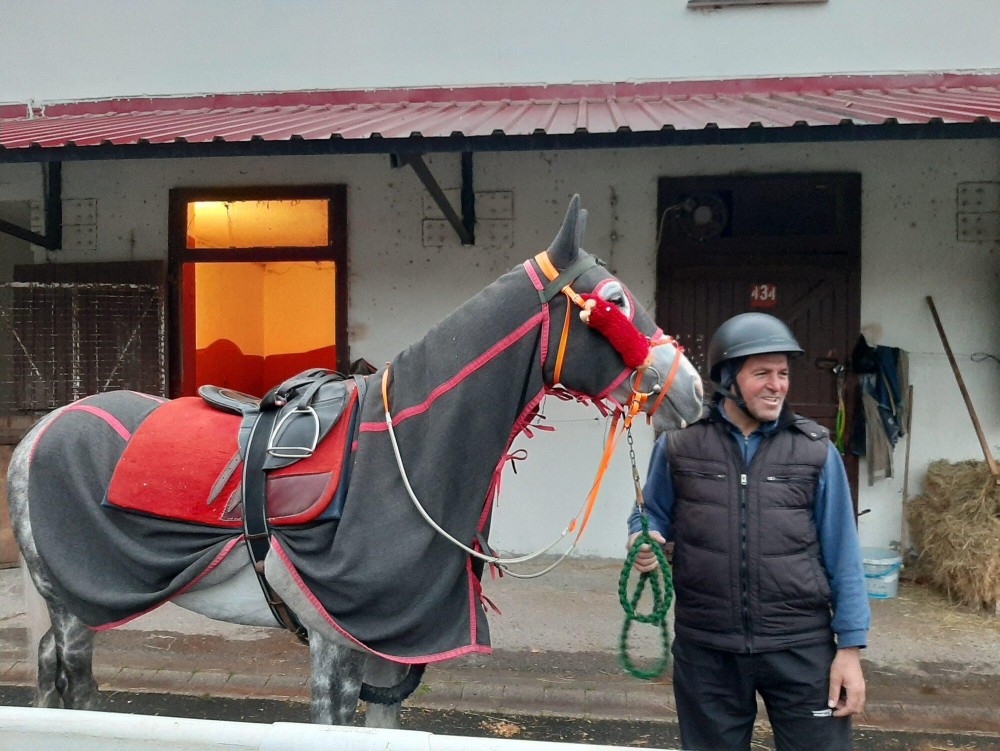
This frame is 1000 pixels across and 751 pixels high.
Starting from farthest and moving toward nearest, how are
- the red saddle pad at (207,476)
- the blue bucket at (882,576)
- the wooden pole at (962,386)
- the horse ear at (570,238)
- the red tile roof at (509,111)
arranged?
the wooden pole at (962,386), the blue bucket at (882,576), the red tile roof at (509,111), the red saddle pad at (207,476), the horse ear at (570,238)

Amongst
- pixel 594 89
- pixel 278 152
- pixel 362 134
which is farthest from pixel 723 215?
pixel 278 152

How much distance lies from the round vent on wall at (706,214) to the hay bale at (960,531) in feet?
8.07

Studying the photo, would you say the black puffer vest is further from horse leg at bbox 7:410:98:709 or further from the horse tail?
the horse tail

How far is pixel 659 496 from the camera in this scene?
2361 millimetres

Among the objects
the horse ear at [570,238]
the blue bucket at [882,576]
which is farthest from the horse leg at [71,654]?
the blue bucket at [882,576]

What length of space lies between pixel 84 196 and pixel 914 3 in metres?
7.14

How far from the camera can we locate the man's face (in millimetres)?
2099

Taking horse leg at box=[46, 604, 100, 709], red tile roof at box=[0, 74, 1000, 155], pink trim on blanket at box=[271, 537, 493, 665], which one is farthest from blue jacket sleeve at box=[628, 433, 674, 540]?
red tile roof at box=[0, 74, 1000, 155]

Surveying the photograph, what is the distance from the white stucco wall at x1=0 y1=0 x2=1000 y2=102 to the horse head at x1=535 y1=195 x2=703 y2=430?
468 centimetres

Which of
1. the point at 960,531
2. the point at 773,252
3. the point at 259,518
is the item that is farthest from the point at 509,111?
the point at 960,531

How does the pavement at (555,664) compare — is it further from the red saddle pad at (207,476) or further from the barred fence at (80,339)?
the red saddle pad at (207,476)

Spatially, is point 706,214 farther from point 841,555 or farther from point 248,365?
point 248,365

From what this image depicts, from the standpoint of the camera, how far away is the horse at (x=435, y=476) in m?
2.08

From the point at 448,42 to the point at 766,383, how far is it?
5.32 metres
